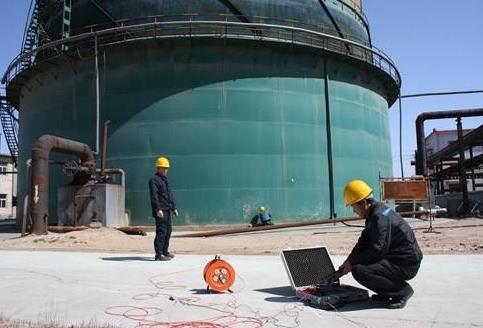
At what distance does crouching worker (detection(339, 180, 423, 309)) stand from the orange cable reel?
1.59m

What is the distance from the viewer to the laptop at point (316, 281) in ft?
17.2


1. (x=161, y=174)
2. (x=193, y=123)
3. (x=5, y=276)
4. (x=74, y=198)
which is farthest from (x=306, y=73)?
(x=5, y=276)

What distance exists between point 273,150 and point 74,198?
318 inches

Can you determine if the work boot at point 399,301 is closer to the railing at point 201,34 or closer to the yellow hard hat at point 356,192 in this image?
the yellow hard hat at point 356,192

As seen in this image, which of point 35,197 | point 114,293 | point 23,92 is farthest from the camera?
point 23,92

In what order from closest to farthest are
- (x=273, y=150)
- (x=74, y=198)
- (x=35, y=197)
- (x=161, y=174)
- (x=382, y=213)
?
(x=382, y=213)
(x=161, y=174)
(x=35, y=197)
(x=74, y=198)
(x=273, y=150)

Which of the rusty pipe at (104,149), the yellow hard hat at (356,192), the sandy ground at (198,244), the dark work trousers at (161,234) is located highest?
the rusty pipe at (104,149)

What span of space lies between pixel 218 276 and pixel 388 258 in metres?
2.06

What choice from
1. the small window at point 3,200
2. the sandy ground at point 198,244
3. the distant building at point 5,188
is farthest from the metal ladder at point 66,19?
the small window at point 3,200

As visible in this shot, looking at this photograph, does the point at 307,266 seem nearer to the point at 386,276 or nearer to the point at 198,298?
the point at 386,276

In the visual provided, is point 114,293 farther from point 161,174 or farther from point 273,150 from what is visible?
point 273,150

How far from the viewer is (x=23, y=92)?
26.7 meters

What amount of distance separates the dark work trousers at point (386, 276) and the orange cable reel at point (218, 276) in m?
1.68

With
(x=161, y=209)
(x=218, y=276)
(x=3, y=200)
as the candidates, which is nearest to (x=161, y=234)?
(x=161, y=209)
